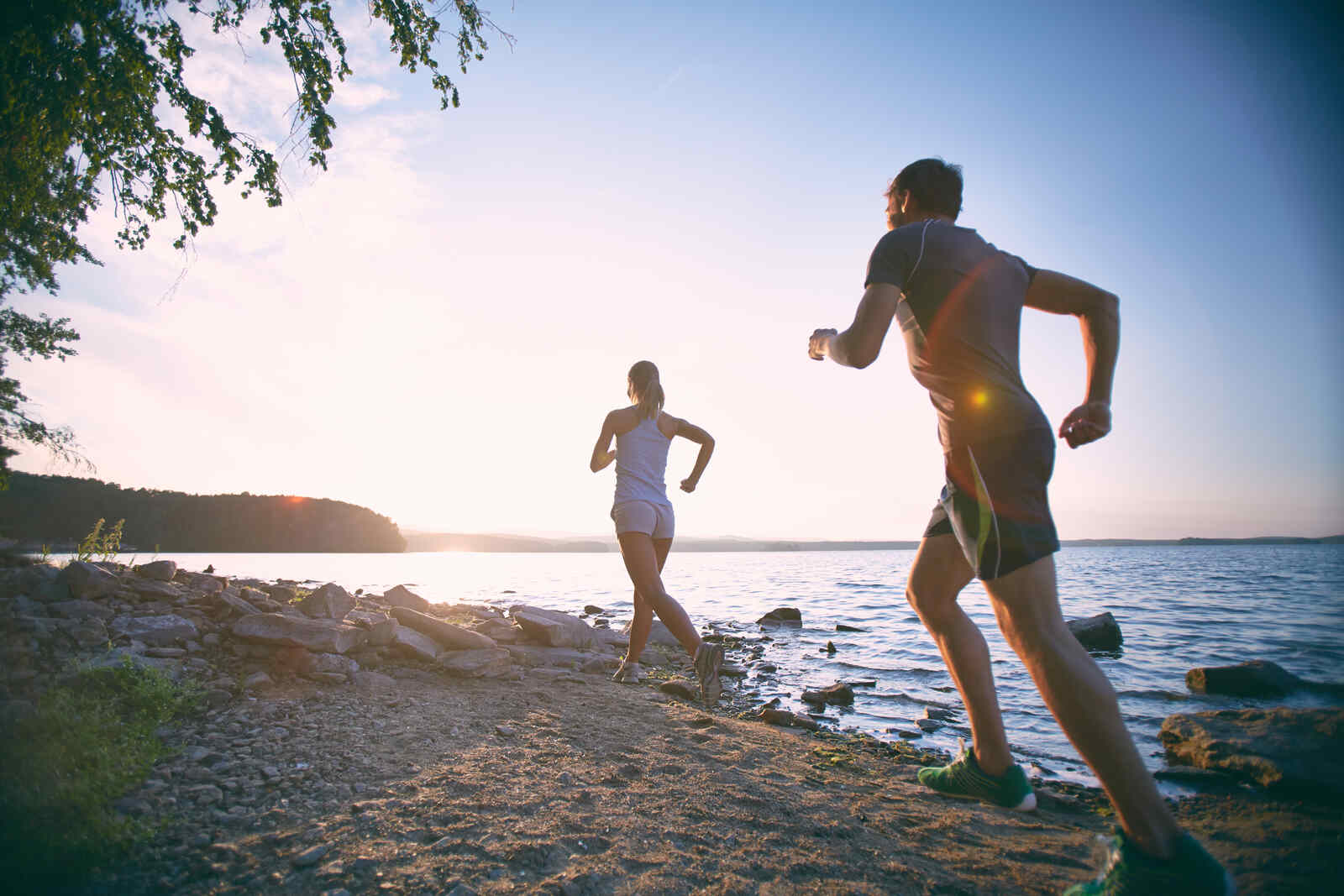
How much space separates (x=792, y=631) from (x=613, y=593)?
30.8 ft

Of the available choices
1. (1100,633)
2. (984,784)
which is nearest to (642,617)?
(984,784)

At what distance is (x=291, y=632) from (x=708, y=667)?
3.30 metres

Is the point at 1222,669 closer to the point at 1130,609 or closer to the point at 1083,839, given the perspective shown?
the point at 1083,839

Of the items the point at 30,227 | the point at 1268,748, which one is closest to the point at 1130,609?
the point at 1268,748

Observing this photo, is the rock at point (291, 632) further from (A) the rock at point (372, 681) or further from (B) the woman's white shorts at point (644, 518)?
(B) the woman's white shorts at point (644, 518)

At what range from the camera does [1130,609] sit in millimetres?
13391

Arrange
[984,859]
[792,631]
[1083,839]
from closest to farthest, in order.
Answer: [984,859]
[1083,839]
[792,631]

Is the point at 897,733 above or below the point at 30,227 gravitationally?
below

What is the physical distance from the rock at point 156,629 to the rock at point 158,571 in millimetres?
1629

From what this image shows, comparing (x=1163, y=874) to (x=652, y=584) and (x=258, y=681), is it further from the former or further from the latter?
(x=258, y=681)

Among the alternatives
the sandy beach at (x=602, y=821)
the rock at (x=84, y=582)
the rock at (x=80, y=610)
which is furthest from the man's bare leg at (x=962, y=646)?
the rock at (x=84, y=582)

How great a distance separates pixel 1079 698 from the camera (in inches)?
68.5

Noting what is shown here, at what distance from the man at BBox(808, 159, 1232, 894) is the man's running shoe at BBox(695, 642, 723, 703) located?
5.90 feet

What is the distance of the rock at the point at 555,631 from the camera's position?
7043 millimetres
